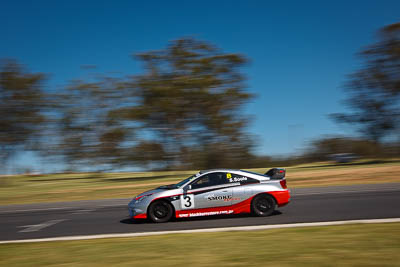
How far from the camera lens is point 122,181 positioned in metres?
31.4

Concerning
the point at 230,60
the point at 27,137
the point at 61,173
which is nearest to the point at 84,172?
the point at 61,173

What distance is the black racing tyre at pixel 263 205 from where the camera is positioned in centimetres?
971

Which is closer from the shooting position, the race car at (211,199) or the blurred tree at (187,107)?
the race car at (211,199)

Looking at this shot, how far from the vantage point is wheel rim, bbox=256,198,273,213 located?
9.73 m

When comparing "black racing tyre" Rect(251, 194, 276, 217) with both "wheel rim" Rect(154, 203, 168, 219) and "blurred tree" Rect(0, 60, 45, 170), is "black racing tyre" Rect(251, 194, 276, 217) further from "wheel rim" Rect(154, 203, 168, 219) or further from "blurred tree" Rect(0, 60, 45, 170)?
"blurred tree" Rect(0, 60, 45, 170)

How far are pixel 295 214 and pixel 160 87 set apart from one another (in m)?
23.6

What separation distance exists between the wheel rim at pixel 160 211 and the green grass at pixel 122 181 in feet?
33.1

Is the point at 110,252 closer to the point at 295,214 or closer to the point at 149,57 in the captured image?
the point at 295,214

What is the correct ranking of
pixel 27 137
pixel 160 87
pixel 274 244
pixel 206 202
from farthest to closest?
pixel 27 137 → pixel 160 87 → pixel 206 202 → pixel 274 244

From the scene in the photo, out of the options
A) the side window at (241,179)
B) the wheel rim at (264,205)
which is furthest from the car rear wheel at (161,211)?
the wheel rim at (264,205)

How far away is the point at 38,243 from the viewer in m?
7.62

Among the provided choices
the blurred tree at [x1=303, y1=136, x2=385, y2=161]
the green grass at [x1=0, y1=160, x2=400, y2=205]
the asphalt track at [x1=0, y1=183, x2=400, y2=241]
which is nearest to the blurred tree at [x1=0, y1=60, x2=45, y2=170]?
the green grass at [x1=0, y1=160, x2=400, y2=205]

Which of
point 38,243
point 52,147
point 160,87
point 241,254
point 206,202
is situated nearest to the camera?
point 241,254

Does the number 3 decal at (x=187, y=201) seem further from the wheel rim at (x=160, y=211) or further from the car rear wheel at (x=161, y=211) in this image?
the wheel rim at (x=160, y=211)
